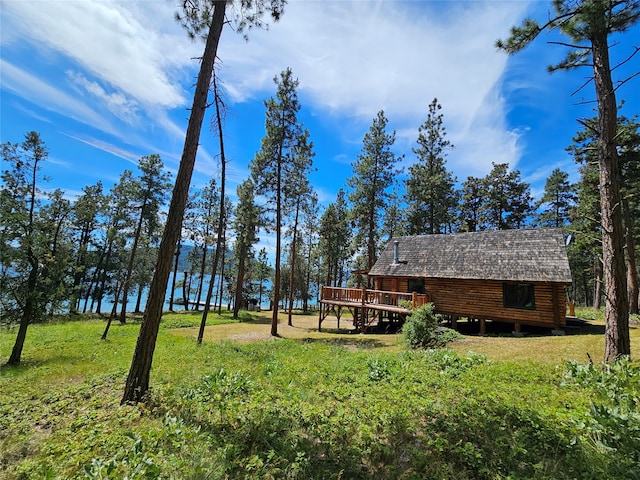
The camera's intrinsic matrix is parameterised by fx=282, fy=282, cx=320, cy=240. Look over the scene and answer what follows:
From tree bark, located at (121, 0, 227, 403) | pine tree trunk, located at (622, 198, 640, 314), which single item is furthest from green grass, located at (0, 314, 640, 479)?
pine tree trunk, located at (622, 198, 640, 314)

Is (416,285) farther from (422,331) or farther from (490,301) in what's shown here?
(422,331)

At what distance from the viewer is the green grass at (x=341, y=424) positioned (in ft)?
9.93

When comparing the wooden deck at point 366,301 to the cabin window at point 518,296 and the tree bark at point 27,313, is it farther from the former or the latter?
the tree bark at point 27,313

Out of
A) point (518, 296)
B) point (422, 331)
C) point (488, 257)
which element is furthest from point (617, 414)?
point (488, 257)

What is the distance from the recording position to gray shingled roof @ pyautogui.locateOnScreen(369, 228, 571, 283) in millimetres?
13578

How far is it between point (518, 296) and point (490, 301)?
49.3 inches

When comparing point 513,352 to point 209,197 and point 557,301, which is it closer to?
point 557,301

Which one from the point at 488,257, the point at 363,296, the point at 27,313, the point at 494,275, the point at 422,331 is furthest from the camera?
the point at 363,296

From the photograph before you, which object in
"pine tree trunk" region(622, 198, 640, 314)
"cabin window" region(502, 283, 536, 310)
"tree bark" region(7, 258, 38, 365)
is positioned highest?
"pine tree trunk" region(622, 198, 640, 314)

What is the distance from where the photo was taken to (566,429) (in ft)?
11.7

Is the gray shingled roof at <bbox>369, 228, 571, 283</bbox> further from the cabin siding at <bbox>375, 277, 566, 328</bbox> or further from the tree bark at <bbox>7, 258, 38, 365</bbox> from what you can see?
the tree bark at <bbox>7, 258, 38, 365</bbox>

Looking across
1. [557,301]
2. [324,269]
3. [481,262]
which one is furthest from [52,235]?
[324,269]

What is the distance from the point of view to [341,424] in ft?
13.5

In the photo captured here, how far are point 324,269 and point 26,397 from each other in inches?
1481
